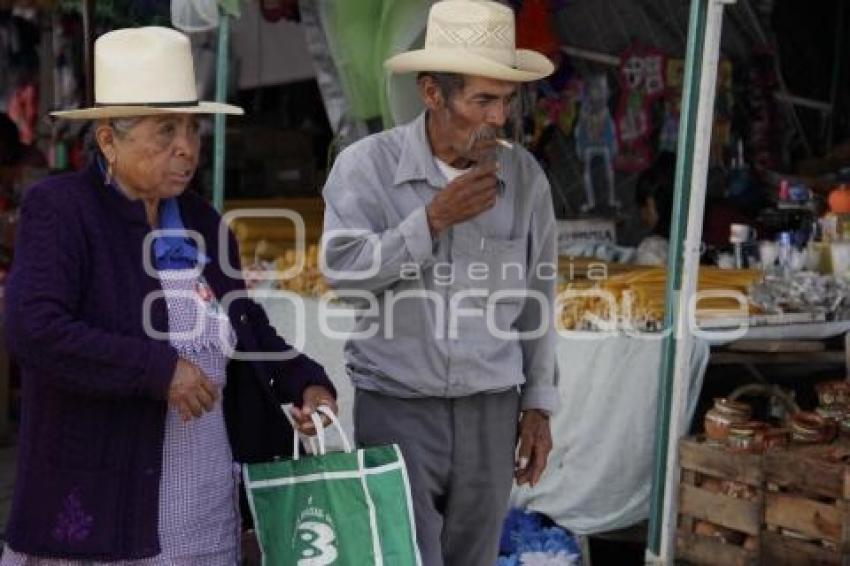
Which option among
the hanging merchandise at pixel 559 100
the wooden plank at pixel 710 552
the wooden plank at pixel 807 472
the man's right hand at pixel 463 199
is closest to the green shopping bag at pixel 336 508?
the man's right hand at pixel 463 199

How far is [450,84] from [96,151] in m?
0.82

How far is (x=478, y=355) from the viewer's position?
2.96 meters

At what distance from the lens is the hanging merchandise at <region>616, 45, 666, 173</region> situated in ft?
24.4

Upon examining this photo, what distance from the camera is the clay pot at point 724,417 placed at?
451cm

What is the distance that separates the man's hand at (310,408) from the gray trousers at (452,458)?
0.19 meters

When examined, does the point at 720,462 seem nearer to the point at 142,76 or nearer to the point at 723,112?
the point at 142,76

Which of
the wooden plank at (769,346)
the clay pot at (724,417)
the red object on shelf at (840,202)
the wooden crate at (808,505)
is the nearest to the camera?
the wooden crate at (808,505)

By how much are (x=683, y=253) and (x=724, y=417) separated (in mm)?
629

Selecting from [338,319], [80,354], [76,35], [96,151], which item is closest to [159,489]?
[80,354]

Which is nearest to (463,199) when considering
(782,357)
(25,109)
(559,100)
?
(782,357)

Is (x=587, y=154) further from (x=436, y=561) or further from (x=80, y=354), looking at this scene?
(x=80, y=354)

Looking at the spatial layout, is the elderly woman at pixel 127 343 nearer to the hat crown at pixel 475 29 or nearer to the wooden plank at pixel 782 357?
the hat crown at pixel 475 29

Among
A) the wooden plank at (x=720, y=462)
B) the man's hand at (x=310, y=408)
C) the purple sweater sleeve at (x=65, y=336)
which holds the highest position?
the purple sweater sleeve at (x=65, y=336)

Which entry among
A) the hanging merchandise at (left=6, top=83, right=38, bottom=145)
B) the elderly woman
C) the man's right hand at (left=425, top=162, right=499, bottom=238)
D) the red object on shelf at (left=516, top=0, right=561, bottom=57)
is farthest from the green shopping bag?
A: the hanging merchandise at (left=6, top=83, right=38, bottom=145)
